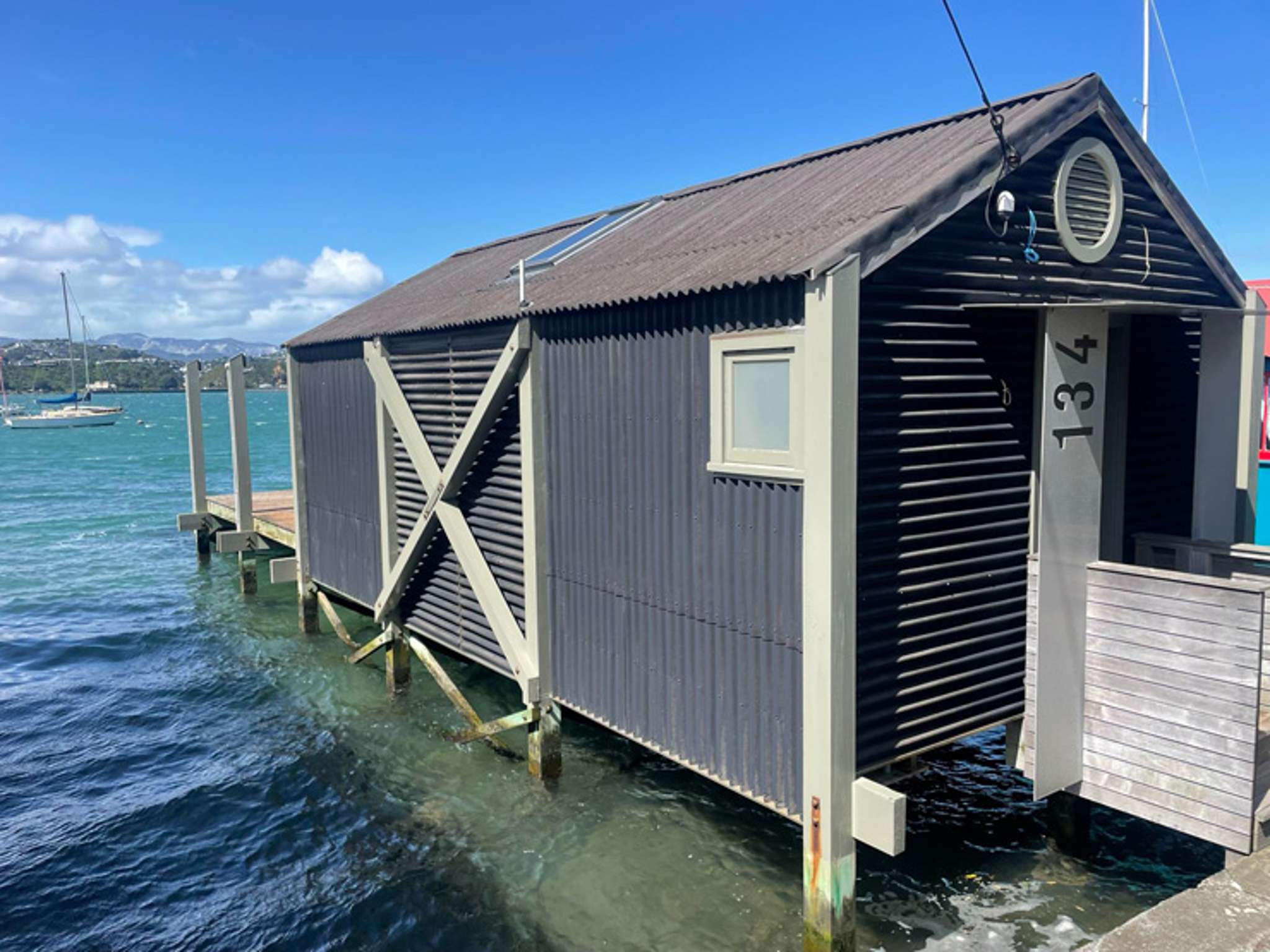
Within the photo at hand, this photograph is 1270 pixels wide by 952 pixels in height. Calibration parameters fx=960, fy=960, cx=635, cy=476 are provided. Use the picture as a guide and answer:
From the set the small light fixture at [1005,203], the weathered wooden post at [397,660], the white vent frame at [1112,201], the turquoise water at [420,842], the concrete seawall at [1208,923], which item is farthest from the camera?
the weathered wooden post at [397,660]

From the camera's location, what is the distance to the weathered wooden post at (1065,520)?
741 centimetres

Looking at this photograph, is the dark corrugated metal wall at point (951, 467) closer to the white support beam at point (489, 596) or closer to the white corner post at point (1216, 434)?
the white corner post at point (1216, 434)

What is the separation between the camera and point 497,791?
1060 centimetres

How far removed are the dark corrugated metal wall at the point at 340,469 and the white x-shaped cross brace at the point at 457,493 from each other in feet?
2.74

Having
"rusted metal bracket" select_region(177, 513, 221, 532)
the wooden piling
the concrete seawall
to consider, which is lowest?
the wooden piling

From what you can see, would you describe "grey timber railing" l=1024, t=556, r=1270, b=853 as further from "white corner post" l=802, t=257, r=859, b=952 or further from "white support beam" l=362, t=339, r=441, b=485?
"white support beam" l=362, t=339, r=441, b=485

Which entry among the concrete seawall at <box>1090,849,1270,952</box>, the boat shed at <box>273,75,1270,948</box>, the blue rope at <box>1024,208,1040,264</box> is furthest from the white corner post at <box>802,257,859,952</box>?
the blue rope at <box>1024,208,1040,264</box>

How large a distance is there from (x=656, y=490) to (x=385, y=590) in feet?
21.0

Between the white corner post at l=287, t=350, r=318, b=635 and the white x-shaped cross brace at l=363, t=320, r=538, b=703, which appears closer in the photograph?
the white x-shaped cross brace at l=363, t=320, r=538, b=703

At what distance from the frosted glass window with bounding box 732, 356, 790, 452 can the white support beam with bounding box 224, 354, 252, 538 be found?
16131 millimetres

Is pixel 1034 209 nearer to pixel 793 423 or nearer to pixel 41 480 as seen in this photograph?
pixel 793 423

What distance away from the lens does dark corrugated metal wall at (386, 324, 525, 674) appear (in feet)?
34.8

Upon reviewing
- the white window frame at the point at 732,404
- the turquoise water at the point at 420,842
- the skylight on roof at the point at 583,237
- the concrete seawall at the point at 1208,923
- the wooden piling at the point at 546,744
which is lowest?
the turquoise water at the point at 420,842

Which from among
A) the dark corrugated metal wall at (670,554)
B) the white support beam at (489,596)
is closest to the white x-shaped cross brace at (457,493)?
the white support beam at (489,596)
